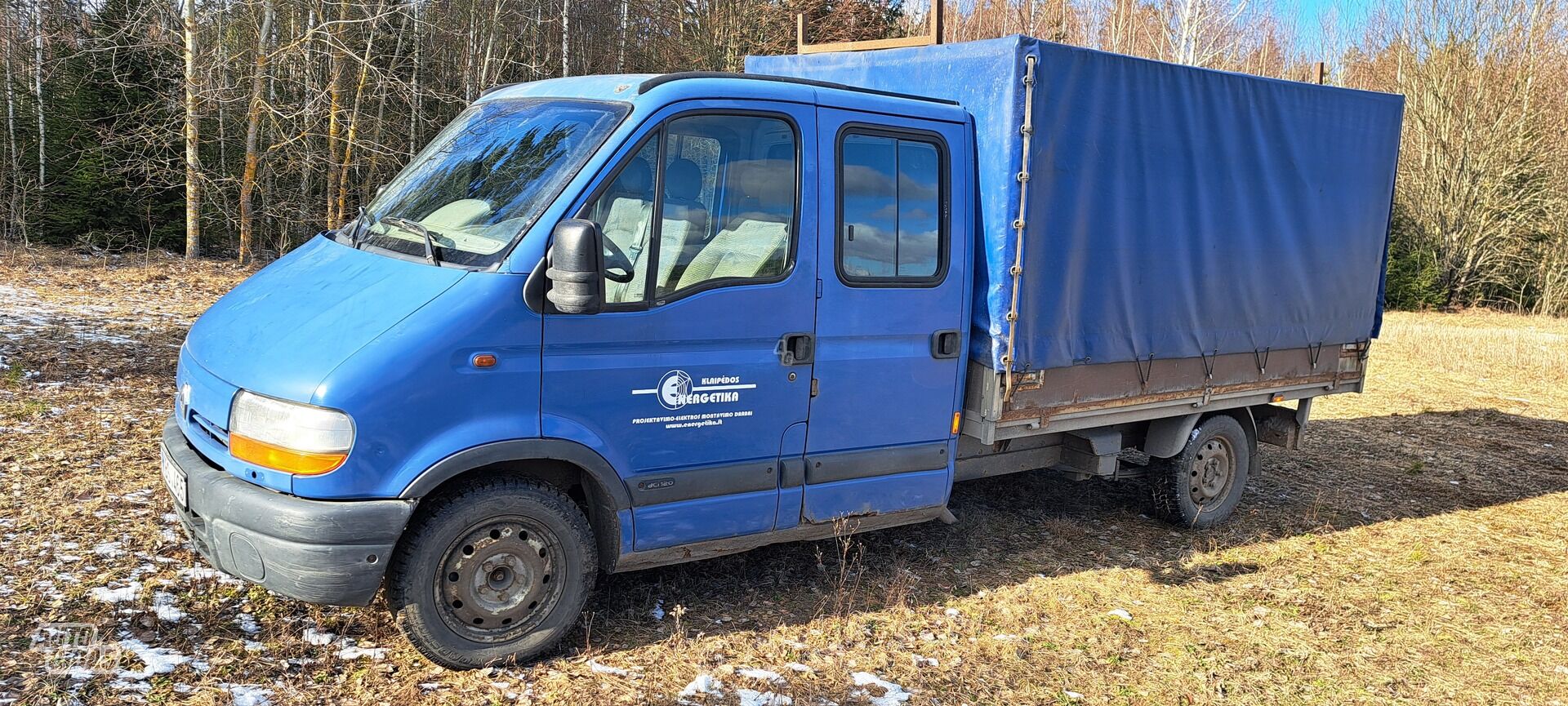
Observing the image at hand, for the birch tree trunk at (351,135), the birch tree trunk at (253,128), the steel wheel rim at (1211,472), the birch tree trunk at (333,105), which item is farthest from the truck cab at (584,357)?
the birch tree trunk at (253,128)

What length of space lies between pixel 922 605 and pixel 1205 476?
2.74m

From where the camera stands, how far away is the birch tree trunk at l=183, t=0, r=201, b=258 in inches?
613

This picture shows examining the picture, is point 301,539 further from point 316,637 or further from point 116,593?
point 116,593

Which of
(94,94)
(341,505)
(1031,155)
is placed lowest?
(341,505)

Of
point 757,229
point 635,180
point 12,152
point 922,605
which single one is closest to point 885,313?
point 757,229

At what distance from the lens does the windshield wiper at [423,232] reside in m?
4.05

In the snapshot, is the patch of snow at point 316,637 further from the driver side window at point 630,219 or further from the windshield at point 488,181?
the driver side window at point 630,219

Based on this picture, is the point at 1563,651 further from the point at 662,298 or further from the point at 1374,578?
the point at 662,298

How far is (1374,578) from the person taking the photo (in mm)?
6145

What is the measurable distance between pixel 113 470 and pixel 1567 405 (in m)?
14.9

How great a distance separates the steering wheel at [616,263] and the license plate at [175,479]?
1809 mm

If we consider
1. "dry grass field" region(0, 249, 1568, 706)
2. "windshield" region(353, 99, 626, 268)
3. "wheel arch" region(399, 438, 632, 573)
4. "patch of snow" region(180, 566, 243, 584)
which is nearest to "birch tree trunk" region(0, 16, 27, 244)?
"dry grass field" region(0, 249, 1568, 706)

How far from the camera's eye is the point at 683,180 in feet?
14.2

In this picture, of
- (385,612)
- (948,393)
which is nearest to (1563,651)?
(948,393)
